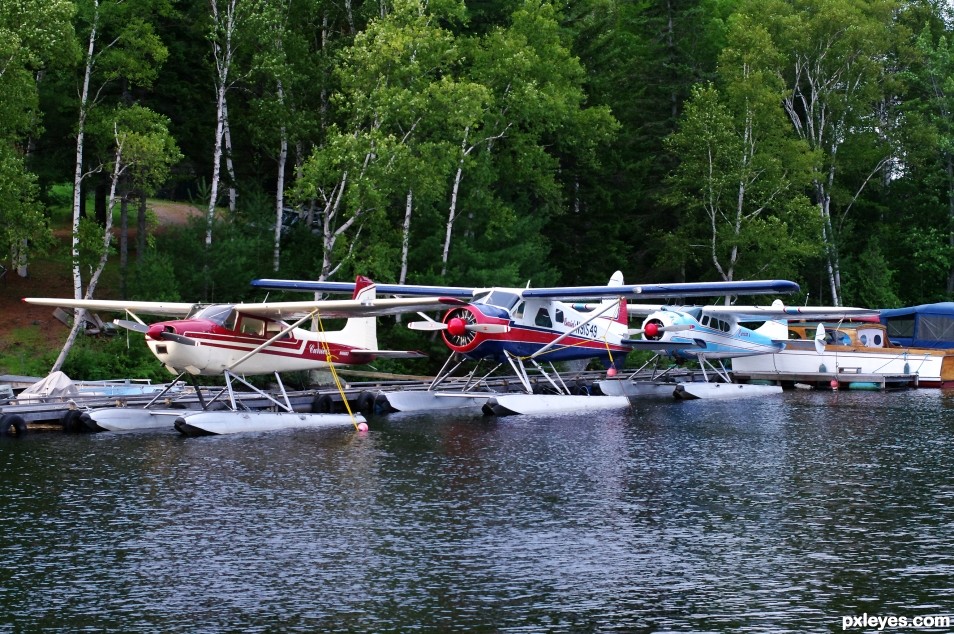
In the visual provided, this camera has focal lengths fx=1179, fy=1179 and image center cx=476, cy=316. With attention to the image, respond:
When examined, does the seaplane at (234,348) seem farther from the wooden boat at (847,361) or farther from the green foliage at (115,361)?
the wooden boat at (847,361)

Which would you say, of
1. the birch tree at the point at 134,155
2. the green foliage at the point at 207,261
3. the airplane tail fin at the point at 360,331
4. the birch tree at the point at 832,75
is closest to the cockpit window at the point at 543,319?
the airplane tail fin at the point at 360,331

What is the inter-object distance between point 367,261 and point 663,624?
26992 mm

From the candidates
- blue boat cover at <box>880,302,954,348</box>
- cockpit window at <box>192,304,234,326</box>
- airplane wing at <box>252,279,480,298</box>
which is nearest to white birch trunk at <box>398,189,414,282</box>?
airplane wing at <box>252,279,480,298</box>

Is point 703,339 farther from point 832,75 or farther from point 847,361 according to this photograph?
point 832,75

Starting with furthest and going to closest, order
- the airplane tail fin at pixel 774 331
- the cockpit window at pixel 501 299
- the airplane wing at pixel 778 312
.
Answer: the airplane tail fin at pixel 774 331, the airplane wing at pixel 778 312, the cockpit window at pixel 501 299

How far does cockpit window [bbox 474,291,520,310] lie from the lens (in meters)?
28.0

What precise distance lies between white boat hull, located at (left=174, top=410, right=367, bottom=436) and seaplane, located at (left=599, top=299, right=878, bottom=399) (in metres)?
10.7

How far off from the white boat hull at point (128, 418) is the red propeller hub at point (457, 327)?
20.2 feet

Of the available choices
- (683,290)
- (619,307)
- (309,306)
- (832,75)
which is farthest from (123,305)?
(832,75)

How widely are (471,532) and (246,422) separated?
33.5 ft

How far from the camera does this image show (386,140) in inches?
1419

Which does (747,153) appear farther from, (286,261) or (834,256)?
(286,261)

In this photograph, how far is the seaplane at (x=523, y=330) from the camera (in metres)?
27.2

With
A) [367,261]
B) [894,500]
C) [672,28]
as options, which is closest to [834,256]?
[672,28]
